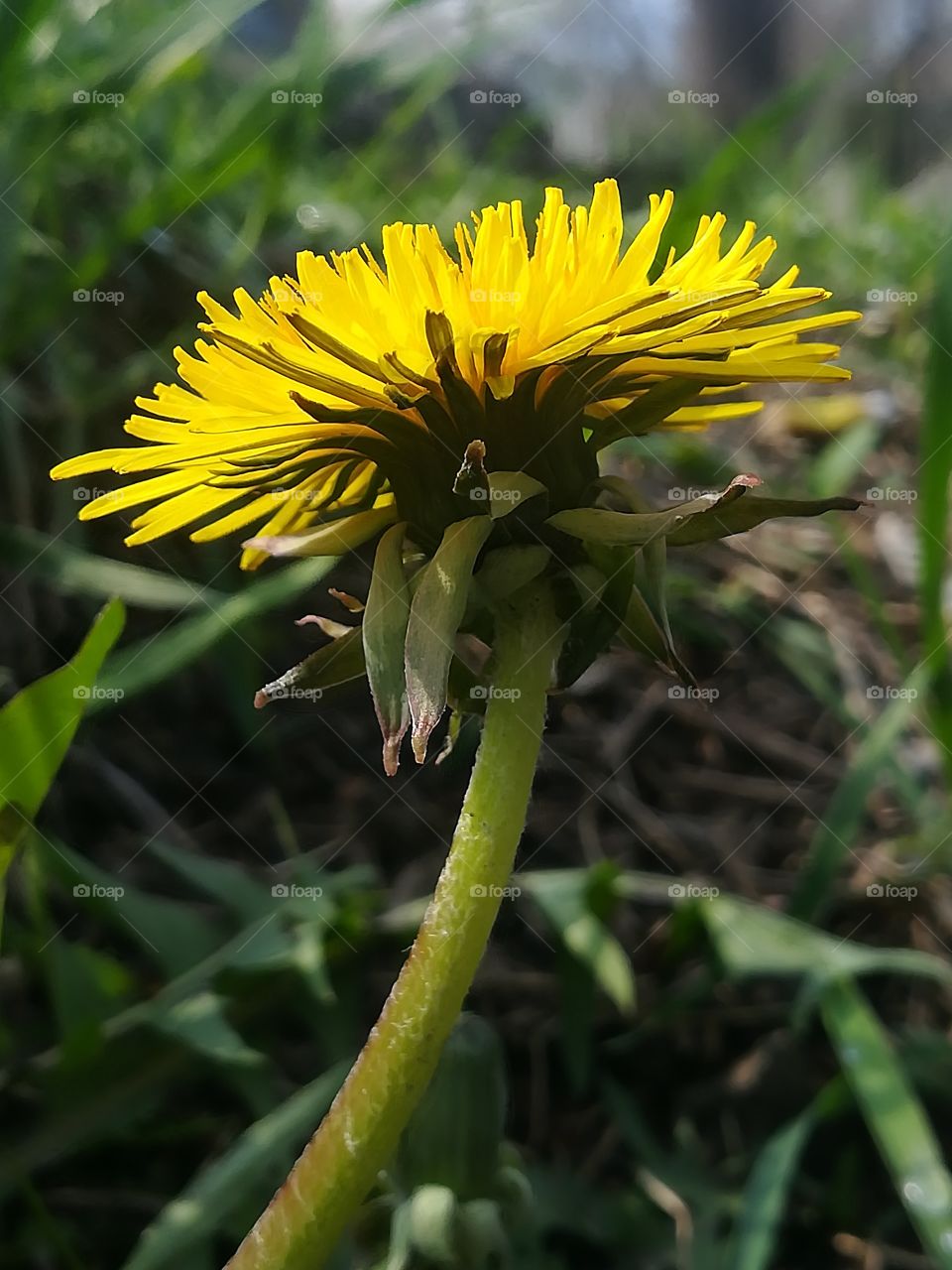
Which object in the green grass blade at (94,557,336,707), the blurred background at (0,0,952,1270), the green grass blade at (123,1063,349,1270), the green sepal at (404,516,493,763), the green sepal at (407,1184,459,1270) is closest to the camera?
the green sepal at (404,516,493,763)

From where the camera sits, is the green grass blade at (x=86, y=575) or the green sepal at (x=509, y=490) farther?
the green grass blade at (x=86, y=575)

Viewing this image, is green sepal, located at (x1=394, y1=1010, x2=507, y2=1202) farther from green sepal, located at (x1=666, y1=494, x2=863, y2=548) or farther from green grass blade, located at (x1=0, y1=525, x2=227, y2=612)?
green grass blade, located at (x1=0, y1=525, x2=227, y2=612)

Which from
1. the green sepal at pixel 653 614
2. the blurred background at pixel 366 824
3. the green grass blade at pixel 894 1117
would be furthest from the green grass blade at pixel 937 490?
the green sepal at pixel 653 614

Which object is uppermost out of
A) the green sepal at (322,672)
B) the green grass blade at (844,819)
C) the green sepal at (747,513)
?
the green sepal at (747,513)

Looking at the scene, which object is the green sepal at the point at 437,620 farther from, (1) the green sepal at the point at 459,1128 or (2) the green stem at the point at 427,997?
(1) the green sepal at the point at 459,1128

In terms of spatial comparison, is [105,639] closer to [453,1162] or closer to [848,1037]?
[453,1162]

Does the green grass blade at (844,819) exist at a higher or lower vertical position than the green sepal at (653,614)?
lower

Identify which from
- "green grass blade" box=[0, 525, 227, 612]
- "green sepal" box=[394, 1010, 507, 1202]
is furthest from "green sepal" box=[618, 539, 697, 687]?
"green grass blade" box=[0, 525, 227, 612]
